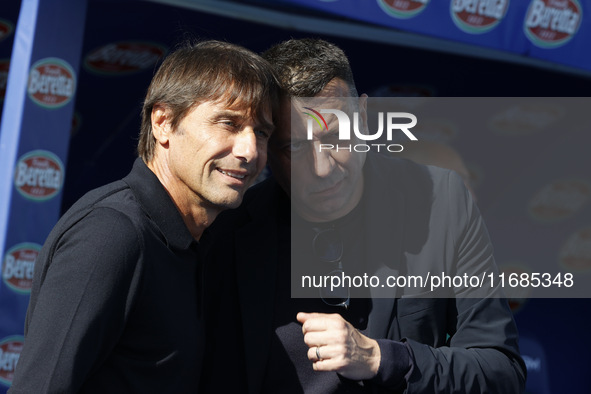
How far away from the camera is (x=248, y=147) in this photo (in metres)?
1.54

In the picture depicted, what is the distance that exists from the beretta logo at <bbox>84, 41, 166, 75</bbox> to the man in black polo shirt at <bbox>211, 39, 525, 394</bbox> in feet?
7.10

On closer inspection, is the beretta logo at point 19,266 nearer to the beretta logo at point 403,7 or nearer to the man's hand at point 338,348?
the man's hand at point 338,348

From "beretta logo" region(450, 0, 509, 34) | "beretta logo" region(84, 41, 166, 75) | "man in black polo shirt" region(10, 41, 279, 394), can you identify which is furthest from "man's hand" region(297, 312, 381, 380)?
"beretta logo" region(84, 41, 166, 75)

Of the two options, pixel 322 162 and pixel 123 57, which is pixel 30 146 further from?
pixel 322 162

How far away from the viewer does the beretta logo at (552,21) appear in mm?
3391

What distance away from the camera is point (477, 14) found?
3.25 metres

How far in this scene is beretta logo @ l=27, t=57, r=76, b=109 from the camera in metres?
2.75

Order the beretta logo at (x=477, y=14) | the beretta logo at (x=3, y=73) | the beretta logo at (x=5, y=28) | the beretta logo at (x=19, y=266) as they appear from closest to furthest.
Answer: the beretta logo at (x=19, y=266) → the beretta logo at (x=477, y=14) → the beretta logo at (x=5, y=28) → the beretta logo at (x=3, y=73)

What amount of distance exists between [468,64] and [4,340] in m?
2.81

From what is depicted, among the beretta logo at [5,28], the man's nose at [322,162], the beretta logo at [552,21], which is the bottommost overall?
the man's nose at [322,162]

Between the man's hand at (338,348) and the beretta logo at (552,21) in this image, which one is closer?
the man's hand at (338,348)

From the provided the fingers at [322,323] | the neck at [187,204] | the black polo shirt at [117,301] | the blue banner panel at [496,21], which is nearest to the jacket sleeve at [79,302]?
the black polo shirt at [117,301]

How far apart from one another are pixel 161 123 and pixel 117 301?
0.47 meters

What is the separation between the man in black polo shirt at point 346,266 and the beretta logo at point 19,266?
1.23 metres
